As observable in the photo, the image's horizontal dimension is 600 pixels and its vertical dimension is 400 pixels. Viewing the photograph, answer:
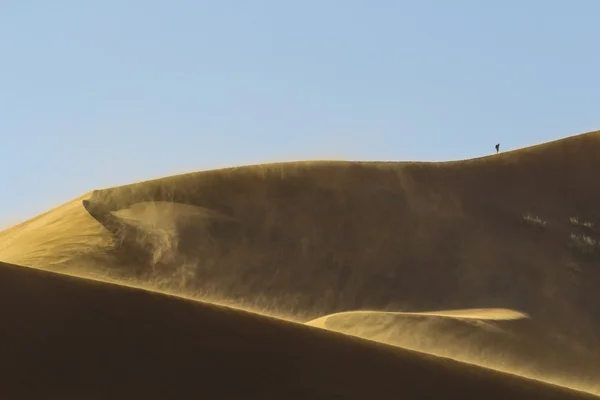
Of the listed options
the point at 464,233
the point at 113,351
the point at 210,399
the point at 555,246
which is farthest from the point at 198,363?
the point at 555,246

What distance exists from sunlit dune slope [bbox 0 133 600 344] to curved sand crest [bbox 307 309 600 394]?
2.47ft

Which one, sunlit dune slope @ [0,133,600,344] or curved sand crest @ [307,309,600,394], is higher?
sunlit dune slope @ [0,133,600,344]

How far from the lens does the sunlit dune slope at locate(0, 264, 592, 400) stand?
704cm

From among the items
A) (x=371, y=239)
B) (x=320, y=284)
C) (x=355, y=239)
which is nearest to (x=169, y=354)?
(x=320, y=284)

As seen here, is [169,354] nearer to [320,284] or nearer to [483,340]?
[320,284]

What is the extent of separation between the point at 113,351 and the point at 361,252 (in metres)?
5.43

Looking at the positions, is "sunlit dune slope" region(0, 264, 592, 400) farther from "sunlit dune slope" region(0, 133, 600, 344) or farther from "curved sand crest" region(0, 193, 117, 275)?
"sunlit dune slope" region(0, 133, 600, 344)

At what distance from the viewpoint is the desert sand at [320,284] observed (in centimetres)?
727

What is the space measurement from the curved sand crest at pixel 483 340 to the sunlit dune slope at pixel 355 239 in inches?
29.6

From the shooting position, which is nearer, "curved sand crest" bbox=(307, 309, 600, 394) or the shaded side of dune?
"curved sand crest" bbox=(307, 309, 600, 394)

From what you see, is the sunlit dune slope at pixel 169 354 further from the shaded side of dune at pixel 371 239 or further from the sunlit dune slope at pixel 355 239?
the shaded side of dune at pixel 371 239

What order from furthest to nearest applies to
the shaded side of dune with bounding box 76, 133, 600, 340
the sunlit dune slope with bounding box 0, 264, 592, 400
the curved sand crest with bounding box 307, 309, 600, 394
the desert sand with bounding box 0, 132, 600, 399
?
the shaded side of dune with bounding box 76, 133, 600, 340, the curved sand crest with bounding box 307, 309, 600, 394, the desert sand with bounding box 0, 132, 600, 399, the sunlit dune slope with bounding box 0, 264, 592, 400

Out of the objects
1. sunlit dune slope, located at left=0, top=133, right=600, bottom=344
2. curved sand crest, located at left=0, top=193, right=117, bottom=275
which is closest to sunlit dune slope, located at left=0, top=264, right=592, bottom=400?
curved sand crest, located at left=0, top=193, right=117, bottom=275

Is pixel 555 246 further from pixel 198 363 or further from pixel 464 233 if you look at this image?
pixel 198 363
